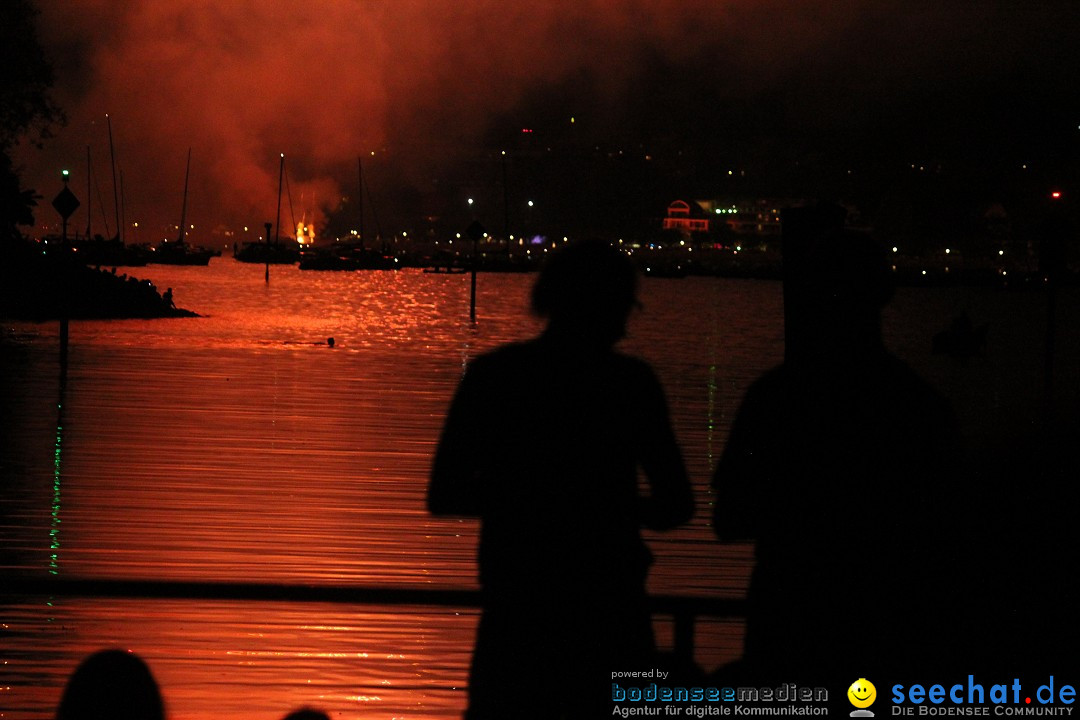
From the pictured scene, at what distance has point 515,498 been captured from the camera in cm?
287

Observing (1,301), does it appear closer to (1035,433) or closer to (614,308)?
(1035,433)

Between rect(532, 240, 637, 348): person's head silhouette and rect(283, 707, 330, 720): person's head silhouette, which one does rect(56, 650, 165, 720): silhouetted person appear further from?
rect(532, 240, 637, 348): person's head silhouette

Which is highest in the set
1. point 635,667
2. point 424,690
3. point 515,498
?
point 515,498

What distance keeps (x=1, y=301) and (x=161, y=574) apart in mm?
26323

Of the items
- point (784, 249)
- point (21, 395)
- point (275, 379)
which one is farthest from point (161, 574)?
point (275, 379)

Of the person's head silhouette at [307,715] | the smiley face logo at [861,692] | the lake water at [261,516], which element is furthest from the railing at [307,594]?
the person's head silhouette at [307,715]

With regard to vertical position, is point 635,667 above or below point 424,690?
above

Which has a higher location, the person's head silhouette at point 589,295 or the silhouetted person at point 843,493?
the person's head silhouette at point 589,295

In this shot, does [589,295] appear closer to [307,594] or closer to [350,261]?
[307,594]

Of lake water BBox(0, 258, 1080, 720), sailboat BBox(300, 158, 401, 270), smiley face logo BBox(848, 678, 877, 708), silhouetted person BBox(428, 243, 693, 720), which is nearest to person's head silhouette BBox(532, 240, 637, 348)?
silhouetted person BBox(428, 243, 693, 720)

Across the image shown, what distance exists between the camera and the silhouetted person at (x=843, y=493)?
2.79m

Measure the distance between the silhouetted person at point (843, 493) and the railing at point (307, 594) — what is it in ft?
0.57

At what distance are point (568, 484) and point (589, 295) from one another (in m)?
0.46

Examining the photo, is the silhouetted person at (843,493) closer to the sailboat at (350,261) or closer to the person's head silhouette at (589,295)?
the person's head silhouette at (589,295)
